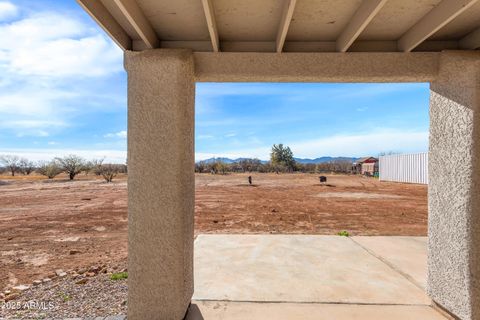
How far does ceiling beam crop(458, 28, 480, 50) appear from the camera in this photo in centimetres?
264

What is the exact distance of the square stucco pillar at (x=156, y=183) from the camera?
261 centimetres

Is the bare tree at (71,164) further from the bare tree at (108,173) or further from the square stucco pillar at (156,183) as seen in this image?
the square stucco pillar at (156,183)

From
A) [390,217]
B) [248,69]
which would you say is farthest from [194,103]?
[390,217]

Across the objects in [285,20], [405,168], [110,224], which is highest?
[285,20]

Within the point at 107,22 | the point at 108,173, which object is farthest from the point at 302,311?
the point at 108,173

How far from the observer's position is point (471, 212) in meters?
2.56

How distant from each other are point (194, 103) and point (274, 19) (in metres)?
1.12

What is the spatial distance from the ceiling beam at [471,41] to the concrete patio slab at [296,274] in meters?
2.66

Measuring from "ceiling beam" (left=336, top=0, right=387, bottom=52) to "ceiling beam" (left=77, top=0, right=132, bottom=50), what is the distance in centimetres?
203

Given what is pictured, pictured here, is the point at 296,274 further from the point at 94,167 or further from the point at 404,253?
the point at 94,167

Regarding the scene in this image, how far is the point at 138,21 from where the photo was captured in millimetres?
2322

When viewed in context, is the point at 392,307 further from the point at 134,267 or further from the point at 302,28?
the point at 302,28

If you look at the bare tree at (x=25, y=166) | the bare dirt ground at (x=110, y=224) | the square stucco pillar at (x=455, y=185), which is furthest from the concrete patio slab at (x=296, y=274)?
the bare tree at (x=25, y=166)

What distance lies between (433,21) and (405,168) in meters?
26.6
